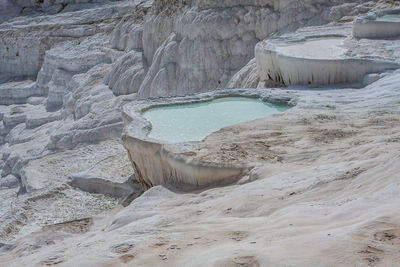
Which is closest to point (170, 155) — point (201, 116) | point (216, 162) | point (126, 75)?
point (216, 162)

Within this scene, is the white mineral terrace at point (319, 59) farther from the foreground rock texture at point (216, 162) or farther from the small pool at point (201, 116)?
the small pool at point (201, 116)

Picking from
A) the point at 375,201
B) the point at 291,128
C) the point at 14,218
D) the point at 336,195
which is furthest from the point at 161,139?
the point at 375,201

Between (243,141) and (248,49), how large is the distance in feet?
31.8

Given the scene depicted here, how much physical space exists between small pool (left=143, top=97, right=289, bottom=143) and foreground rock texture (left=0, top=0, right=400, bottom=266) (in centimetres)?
40

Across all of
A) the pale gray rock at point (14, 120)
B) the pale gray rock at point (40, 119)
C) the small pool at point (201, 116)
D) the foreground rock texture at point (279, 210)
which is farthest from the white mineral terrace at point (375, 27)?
the pale gray rock at point (14, 120)

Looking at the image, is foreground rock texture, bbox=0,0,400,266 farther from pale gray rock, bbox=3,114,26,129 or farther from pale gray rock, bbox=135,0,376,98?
pale gray rock, bbox=3,114,26,129

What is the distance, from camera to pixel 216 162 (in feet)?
21.0

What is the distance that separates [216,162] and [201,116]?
2.31 meters

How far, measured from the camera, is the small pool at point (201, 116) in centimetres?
786

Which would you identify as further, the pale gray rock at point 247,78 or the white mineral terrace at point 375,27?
the pale gray rock at point 247,78

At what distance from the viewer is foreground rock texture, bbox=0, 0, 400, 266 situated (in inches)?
150

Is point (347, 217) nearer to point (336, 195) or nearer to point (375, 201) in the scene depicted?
point (375, 201)

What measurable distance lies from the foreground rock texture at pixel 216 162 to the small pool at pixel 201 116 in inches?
15.8

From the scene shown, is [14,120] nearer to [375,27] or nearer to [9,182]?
[9,182]
